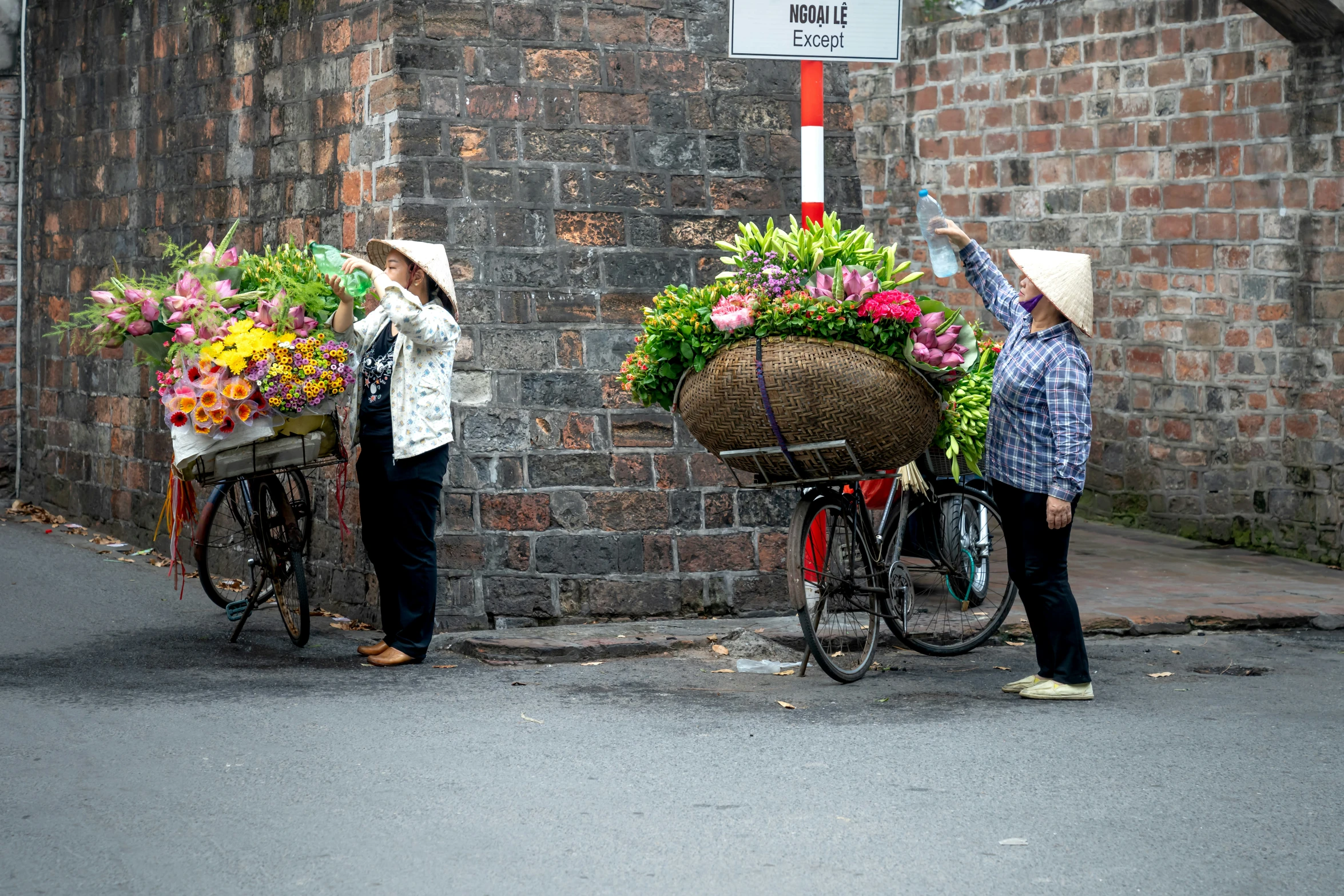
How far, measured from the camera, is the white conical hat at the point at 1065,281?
21.2 feet

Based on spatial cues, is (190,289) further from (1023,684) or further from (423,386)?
(1023,684)

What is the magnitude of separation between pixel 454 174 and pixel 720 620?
2.41 m

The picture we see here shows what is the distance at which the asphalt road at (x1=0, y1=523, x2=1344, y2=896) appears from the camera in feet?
14.6

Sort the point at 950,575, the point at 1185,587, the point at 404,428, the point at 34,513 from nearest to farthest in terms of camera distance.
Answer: the point at 404,428
the point at 950,575
the point at 1185,587
the point at 34,513

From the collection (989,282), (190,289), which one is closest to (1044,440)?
(989,282)

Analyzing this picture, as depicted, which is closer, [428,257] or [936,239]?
[936,239]

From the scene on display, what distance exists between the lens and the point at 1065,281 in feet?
21.3

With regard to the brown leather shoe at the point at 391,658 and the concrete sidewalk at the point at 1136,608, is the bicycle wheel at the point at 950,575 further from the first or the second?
the brown leather shoe at the point at 391,658

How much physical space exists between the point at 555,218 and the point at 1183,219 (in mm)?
5129

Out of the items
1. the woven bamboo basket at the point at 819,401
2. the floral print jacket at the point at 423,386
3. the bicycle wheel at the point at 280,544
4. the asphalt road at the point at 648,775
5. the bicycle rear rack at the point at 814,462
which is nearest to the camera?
the asphalt road at the point at 648,775

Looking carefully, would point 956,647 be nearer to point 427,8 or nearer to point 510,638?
point 510,638

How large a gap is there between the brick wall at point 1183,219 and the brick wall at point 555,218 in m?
3.44

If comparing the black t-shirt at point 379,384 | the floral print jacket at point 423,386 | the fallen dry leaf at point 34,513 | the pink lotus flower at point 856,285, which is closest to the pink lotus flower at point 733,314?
the pink lotus flower at point 856,285

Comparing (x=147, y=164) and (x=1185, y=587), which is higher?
(x=147, y=164)
